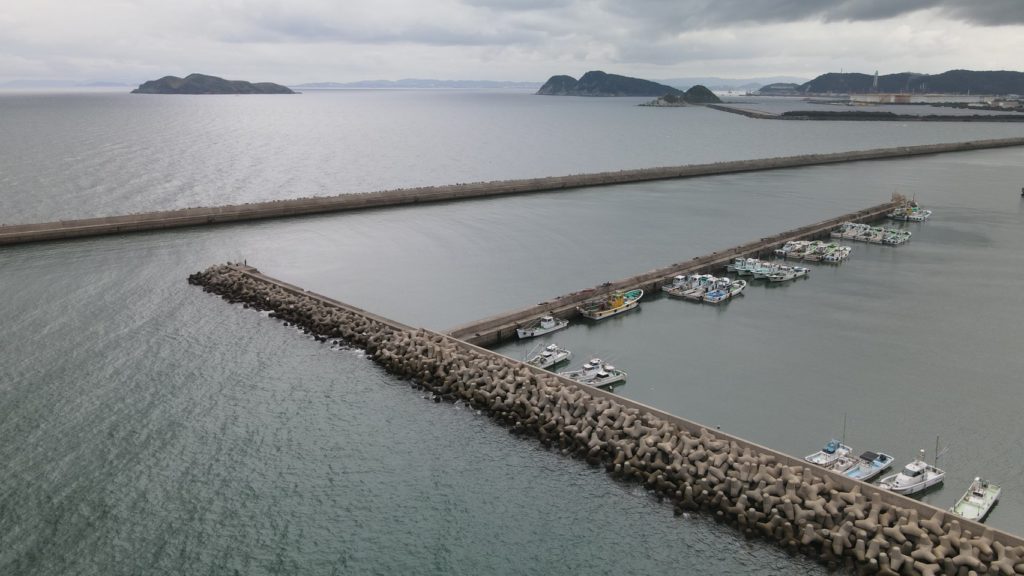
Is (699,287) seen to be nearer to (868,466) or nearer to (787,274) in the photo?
(787,274)

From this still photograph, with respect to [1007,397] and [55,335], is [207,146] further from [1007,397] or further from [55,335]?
[1007,397]

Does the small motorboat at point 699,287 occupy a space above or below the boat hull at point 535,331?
above

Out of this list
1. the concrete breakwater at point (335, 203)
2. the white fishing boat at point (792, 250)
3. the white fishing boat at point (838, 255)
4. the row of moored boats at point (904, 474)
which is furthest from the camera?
the white fishing boat at point (792, 250)

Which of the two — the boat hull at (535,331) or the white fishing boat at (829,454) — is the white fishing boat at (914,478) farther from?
the boat hull at (535,331)

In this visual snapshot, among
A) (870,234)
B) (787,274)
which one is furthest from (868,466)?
(870,234)

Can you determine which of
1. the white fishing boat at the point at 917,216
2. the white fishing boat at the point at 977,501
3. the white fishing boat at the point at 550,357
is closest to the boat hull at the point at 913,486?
the white fishing boat at the point at 977,501

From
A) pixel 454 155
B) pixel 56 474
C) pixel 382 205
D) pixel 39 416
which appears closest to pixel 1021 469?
pixel 56 474
